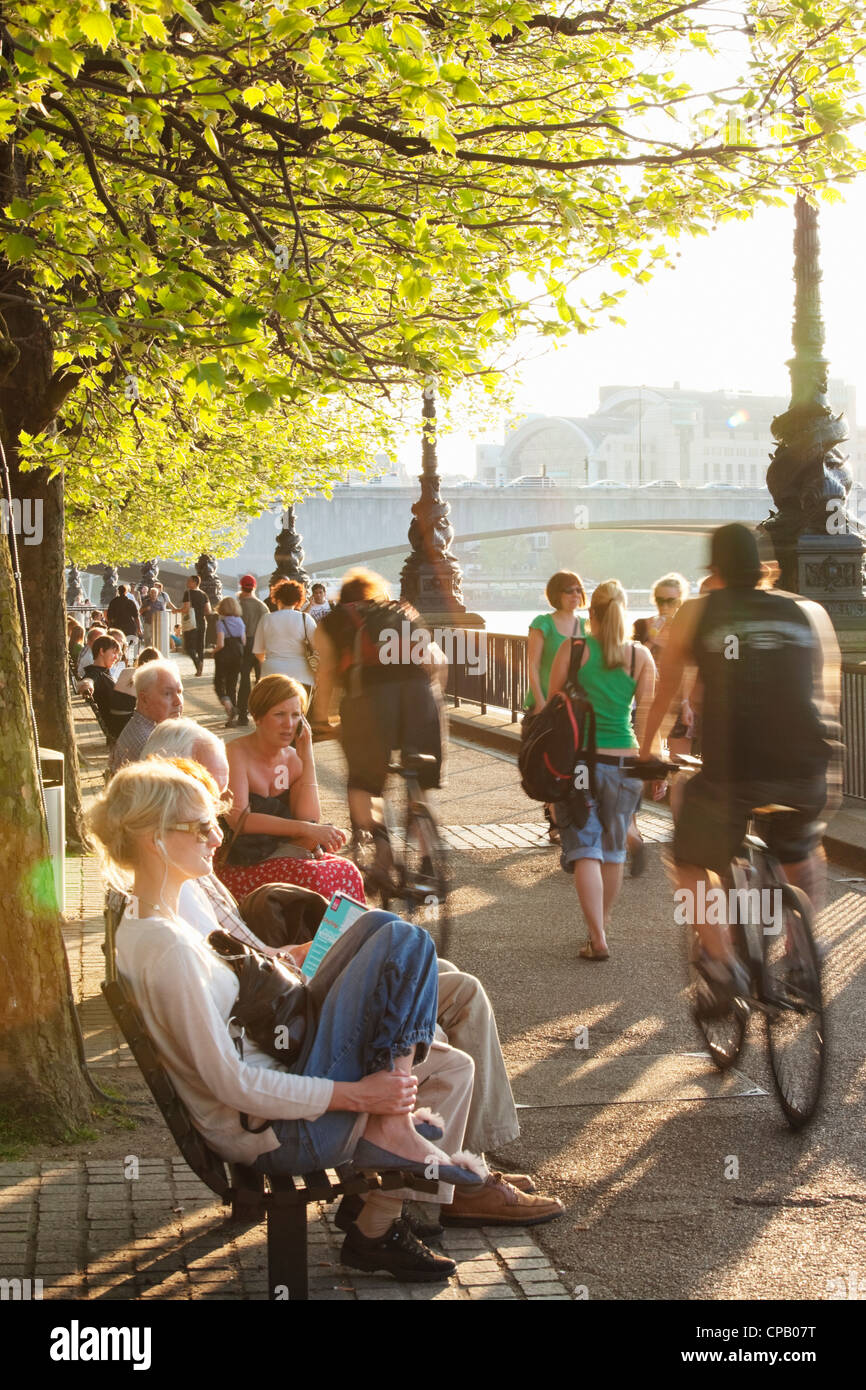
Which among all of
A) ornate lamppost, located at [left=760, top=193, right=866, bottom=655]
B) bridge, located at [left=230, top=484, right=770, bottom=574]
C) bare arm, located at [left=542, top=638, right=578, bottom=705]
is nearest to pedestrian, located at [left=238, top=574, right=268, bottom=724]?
ornate lamppost, located at [left=760, top=193, right=866, bottom=655]

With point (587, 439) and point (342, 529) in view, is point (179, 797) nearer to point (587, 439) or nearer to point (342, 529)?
point (342, 529)

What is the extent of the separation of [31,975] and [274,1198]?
5.41 feet

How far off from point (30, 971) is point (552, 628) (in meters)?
5.29

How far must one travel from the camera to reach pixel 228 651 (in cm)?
2078

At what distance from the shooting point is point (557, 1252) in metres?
4.14

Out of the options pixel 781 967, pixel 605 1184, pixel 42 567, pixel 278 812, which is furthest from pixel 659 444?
pixel 605 1184

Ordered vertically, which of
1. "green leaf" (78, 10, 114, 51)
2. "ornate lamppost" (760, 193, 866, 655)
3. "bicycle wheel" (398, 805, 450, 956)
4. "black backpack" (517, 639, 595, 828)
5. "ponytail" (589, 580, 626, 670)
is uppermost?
"green leaf" (78, 10, 114, 51)

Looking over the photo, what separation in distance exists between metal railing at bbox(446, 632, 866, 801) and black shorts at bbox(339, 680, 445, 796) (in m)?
4.48

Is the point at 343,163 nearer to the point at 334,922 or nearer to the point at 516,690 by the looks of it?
the point at 334,922

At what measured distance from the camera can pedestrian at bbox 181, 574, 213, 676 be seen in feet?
109

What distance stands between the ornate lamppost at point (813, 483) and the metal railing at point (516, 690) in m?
2.01

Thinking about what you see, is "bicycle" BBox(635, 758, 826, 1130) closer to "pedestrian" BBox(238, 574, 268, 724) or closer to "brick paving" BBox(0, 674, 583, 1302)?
"brick paving" BBox(0, 674, 583, 1302)

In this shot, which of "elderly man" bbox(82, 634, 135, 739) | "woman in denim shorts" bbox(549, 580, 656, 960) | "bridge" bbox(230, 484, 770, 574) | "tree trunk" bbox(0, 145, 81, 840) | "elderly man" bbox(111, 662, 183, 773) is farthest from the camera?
"bridge" bbox(230, 484, 770, 574)

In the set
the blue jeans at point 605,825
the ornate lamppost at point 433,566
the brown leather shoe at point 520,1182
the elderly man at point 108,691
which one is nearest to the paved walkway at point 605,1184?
the brown leather shoe at point 520,1182
